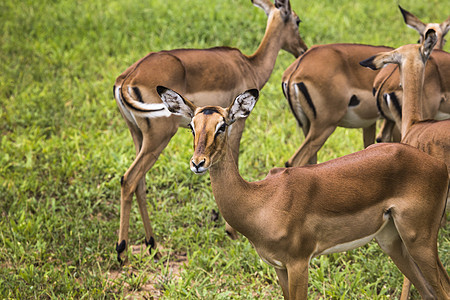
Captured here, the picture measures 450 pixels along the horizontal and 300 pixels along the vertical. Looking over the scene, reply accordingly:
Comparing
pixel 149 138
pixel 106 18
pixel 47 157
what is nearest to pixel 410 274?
pixel 149 138

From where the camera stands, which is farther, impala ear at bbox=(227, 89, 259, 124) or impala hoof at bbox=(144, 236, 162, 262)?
impala hoof at bbox=(144, 236, 162, 262)

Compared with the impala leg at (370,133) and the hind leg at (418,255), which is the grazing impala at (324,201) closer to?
the hind leg at (418,255)

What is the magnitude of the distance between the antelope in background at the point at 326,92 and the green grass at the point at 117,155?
712mm

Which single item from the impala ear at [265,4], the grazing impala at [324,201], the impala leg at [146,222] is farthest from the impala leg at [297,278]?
the impala ear at [265,4]

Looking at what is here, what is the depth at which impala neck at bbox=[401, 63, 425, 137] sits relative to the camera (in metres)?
4.31

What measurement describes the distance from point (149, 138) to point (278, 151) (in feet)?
6.12

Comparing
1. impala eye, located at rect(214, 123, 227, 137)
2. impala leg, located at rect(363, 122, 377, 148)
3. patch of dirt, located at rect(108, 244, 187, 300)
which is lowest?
patch of dirt, located at rect(108, 244, 187, 300)

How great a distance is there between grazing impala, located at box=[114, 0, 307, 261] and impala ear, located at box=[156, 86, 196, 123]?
0.78 metres

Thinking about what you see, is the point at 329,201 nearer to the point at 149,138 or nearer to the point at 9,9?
the point at 149,138

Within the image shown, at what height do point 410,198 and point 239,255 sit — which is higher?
point 410,198

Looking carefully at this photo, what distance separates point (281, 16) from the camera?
621 cm

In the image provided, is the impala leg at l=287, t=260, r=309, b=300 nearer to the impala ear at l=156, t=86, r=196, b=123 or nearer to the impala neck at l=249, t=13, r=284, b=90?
the impala ear at l=156, t=86, r=196, b=123

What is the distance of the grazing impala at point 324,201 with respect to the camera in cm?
338

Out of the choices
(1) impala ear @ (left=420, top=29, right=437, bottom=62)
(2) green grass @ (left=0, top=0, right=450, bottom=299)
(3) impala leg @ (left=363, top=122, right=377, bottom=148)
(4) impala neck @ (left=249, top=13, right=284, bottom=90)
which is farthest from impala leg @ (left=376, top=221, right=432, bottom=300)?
(4) impala neck @ (left=249, top=13, right=284, bottom=90)
